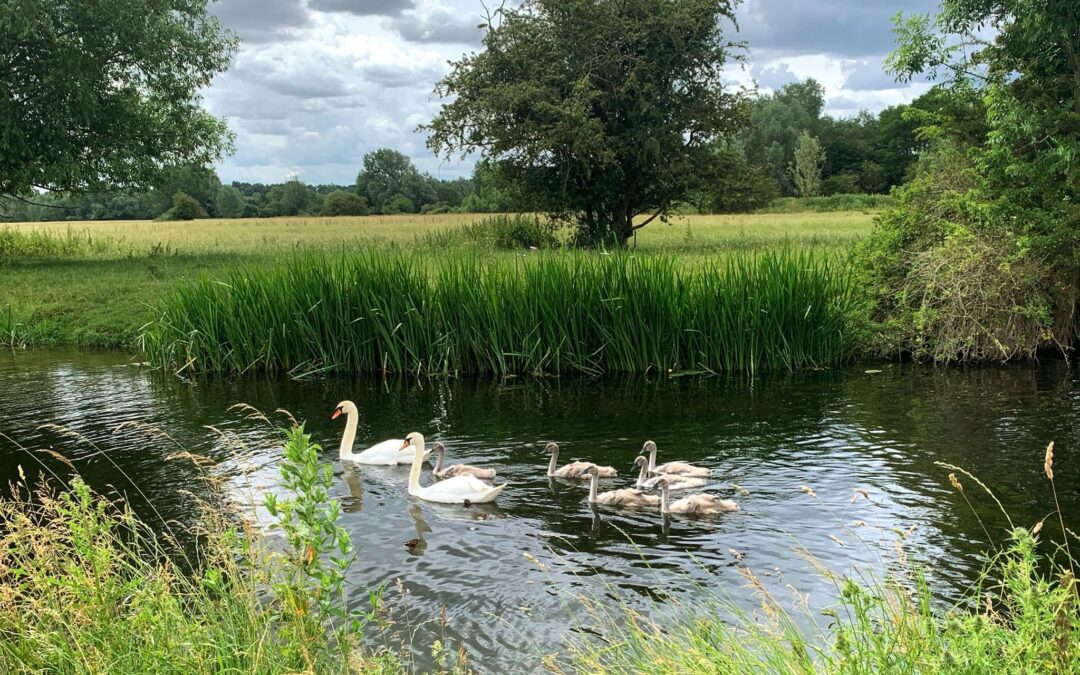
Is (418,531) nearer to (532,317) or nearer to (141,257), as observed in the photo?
(532,317)

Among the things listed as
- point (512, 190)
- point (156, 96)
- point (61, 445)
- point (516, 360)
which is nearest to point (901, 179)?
point (512, 190)

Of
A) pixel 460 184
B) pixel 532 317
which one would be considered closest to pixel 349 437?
pixel 532 317

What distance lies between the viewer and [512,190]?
3192cm

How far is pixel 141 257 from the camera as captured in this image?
3117cm

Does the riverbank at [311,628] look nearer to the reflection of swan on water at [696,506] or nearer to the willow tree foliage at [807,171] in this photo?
the reflection of swan on water at [696,506]

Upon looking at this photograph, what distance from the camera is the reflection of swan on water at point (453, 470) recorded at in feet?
33.4

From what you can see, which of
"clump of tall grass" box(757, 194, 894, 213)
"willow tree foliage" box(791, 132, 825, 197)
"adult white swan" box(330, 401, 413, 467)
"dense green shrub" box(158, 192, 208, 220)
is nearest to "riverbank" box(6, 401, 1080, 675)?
"adult white swan" box(330, 401, 413, 467)

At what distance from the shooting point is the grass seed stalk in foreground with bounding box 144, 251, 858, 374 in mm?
15883

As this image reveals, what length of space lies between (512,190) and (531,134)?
142 inches

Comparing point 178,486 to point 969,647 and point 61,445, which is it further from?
point 969,647

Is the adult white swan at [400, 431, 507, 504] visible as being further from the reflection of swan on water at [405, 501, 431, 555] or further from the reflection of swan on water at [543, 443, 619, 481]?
the reflection of swan on water at [543, 443, 619, 481]

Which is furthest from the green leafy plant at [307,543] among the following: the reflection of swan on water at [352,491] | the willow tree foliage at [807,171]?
the willow tree foliage at [807,171]

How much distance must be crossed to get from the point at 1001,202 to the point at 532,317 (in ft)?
27.9

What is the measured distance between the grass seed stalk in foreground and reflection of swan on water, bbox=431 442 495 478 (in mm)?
5243
